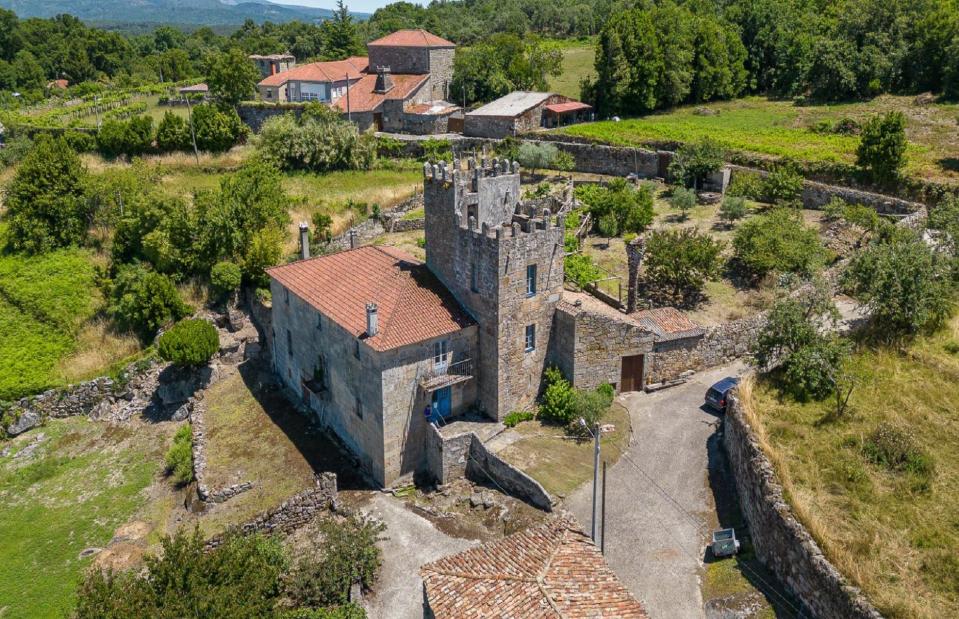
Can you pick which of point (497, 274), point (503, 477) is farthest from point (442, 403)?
point (497, 274)

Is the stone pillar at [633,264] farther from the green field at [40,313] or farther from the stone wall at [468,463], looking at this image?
the green field at [40,313]

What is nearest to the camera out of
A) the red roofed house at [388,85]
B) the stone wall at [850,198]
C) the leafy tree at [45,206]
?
the stone wall at [850,198]

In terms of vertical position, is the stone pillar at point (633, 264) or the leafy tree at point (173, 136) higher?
the leafy tree at point (173, 136)

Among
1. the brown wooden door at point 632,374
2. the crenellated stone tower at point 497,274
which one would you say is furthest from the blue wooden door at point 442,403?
the brown wooden door at point 632,374

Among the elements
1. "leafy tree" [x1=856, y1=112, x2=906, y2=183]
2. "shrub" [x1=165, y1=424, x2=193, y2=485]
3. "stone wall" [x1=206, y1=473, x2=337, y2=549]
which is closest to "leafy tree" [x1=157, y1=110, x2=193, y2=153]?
"shrub" [x1=165, y1=424, x2=193, y2=485]

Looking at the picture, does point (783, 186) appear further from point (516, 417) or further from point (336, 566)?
point (336, 566)

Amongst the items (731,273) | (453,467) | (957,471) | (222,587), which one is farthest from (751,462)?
(731,273)
